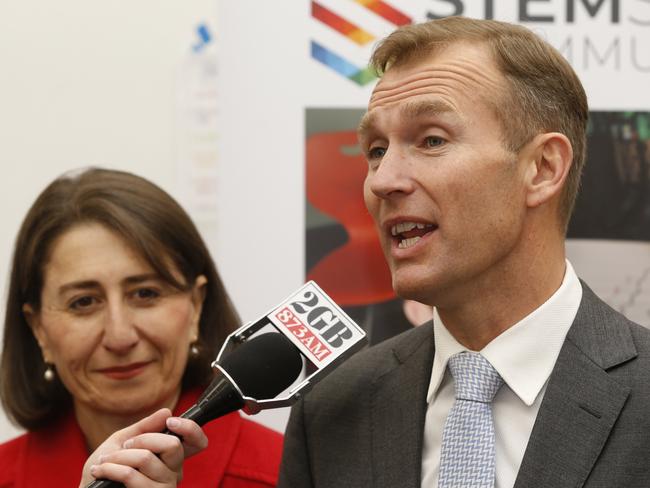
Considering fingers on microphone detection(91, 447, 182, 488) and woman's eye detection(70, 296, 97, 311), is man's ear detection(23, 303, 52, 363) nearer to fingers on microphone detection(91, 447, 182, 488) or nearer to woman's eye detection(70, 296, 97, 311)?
woman's eye detection(70, 296, 97, 311)

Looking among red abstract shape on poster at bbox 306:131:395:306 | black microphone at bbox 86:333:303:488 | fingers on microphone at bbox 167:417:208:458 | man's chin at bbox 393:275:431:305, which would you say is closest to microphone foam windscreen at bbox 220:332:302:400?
black microphone at bbox 86:333:303:488

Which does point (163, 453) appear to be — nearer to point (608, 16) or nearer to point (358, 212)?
point (358, 212)

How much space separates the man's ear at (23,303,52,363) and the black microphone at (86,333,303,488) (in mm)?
906

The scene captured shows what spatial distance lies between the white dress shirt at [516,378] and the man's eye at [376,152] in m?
0.38

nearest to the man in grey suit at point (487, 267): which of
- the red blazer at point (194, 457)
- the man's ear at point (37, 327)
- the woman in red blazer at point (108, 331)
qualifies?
the red blazer at point (194, 457)

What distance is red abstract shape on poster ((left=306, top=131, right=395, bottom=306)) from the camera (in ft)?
8.94

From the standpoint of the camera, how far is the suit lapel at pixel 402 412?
1873 mm

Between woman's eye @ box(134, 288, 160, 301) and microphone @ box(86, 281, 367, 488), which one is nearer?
microphone @ box(86, 281, 367, 488)

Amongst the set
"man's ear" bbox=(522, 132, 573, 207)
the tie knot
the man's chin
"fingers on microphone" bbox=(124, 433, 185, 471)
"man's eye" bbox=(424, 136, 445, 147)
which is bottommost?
the tie knot

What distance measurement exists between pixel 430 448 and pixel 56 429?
113 centimetres

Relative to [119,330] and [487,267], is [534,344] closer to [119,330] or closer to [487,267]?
[487,267]

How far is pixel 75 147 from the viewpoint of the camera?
12.4ft

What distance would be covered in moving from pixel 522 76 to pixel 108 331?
1110 millimetres

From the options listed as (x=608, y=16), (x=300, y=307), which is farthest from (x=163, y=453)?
(x=608, y=16)
